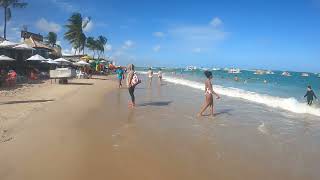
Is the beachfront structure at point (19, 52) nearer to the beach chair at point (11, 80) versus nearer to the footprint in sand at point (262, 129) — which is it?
the beach chair at point (11, 80)

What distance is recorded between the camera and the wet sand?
5.86 metres

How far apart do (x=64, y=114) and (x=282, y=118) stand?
7824 mm

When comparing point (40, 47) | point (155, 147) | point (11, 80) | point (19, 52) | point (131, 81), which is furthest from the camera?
point (40, 47)

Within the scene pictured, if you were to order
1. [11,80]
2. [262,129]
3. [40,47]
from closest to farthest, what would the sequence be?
[262,129] → [11,80] → [40,47]

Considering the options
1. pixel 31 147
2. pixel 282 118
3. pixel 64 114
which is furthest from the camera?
pixel 282 118

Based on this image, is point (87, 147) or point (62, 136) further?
point (62, 136)

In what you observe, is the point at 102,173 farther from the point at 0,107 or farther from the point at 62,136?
the point at 0,107

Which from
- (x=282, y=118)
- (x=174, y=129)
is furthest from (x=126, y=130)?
(x=282, y=118)

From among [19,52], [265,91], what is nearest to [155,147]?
[265,91]

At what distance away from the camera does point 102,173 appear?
5660 millimetres

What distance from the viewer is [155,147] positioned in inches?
297

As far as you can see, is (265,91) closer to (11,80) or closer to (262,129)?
(11,80)

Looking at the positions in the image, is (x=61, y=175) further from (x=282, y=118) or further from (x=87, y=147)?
(x=282, y=118)

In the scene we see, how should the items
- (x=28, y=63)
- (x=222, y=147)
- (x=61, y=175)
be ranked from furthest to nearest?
(x=28, y=63), (x=222, y=147), (x=61, y=175)
